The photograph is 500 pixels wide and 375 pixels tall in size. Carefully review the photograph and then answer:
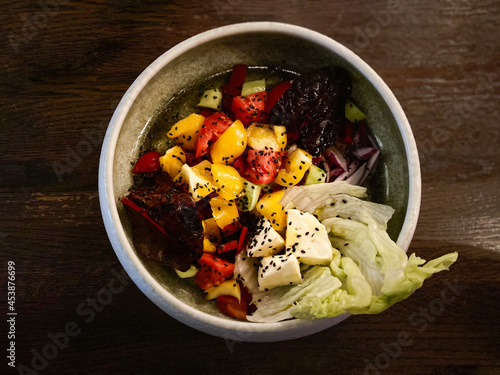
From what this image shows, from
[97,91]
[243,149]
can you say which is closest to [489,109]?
[243,149]

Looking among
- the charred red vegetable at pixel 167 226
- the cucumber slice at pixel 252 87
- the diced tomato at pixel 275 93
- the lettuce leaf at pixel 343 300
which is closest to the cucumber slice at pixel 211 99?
the cucumber slice at pixel 252 87

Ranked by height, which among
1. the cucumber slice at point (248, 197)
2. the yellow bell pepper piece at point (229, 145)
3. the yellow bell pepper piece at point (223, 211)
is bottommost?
the yellow bell pepper piece at point (223, 211)

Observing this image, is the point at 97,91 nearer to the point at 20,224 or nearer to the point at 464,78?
the point at 20,224

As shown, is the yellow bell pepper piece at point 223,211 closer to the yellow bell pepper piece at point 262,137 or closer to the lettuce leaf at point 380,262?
the yellow bell pepper piece at point 262,137

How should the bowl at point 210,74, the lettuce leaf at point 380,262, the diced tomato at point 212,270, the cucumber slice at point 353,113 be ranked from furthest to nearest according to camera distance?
the cucumber slice at point 353,113 → the diced tomato at point 212,270 → the bowl at point 210,74 → the lettuce leaf at point 380,262

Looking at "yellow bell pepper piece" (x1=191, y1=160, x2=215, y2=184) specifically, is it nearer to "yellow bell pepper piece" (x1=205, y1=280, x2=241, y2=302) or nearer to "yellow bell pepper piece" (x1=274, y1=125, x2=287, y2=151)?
"yellow bell pepper piece" (x1=274, y1=125, x2=287, y2=151)

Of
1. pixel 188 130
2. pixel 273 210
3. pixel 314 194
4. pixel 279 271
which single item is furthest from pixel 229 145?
pixel 279 271
